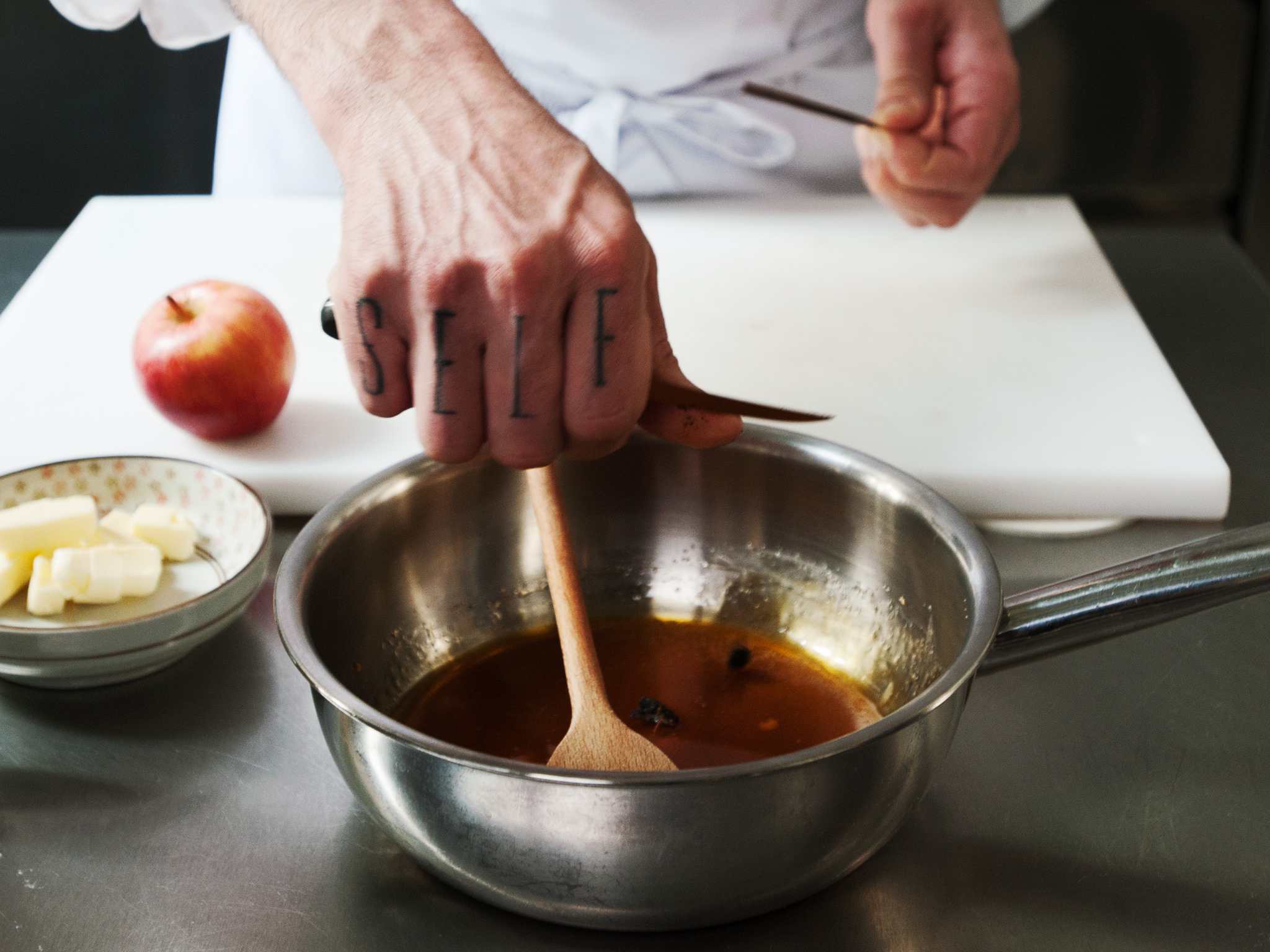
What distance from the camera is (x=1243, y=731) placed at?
60 centimetres

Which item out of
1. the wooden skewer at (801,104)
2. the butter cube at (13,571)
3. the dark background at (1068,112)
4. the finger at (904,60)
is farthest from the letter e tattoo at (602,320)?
the dark background at (1068,112)

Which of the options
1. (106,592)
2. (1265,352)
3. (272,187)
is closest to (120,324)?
(272,187)

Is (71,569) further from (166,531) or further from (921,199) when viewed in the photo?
(921,199)

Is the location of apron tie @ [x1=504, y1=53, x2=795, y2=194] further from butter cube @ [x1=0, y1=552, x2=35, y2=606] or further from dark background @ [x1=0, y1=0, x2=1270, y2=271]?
dark background @ [x1=0, y1=0, x2=1270, y2=271]

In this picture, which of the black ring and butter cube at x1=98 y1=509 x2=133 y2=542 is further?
butter cube at x1=98 y1=509 x2=133 y2=542

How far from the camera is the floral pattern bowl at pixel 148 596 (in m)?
0.57

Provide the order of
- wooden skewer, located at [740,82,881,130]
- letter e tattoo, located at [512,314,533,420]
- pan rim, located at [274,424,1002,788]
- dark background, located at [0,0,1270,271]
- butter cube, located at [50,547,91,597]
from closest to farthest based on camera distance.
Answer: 1. pan rim, located at [274,424,1002,788]
2. letter e tattoo, located at [512,314,533,420]
3. butter cube, located at [50,547,91,597]
4. wooden skewer, located at [740,82,881,130]
5. dark background, located at [0,0,1270,271]

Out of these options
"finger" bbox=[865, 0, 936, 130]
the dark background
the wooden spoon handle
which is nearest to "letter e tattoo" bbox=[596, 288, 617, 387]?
the wooden spoon handle

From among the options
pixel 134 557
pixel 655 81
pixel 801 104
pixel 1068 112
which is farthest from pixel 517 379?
pixel 1068 112

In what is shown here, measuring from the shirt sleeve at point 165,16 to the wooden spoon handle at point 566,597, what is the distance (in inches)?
26.4

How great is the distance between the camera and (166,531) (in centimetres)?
67

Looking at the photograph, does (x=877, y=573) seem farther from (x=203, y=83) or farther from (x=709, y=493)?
(x=203, y=83)

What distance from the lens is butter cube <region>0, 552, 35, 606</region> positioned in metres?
0.62

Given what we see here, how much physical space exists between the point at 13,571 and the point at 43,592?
2 cm
